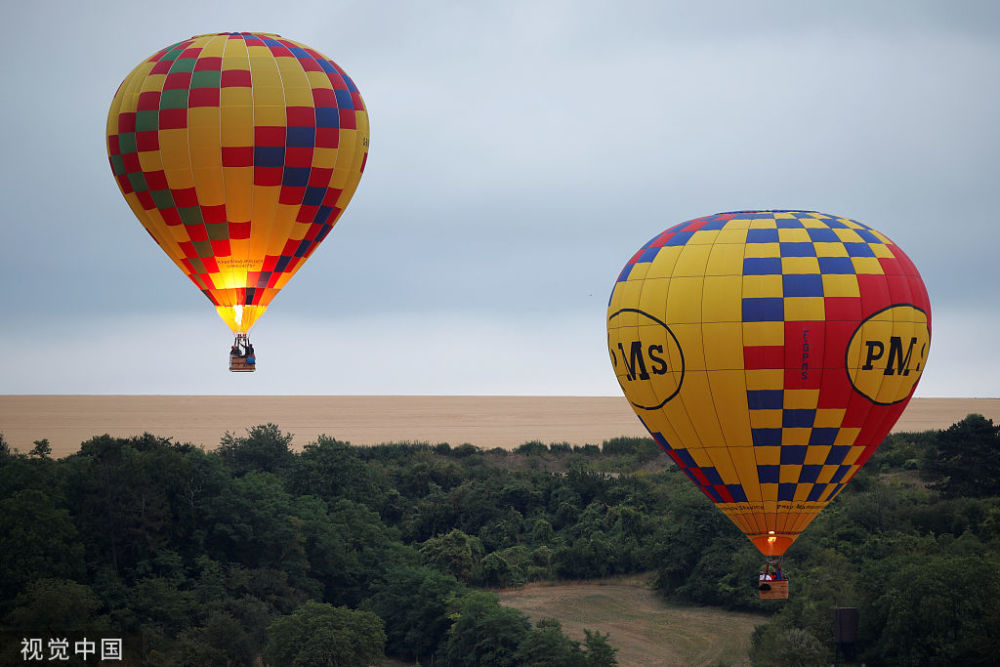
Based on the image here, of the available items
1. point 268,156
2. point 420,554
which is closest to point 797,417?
point 268,156

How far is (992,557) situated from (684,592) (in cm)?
1387

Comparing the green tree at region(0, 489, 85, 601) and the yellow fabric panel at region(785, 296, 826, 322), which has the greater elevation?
the yellow fabric panel at region(785, 296, 826, 322)

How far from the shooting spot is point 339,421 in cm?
15925

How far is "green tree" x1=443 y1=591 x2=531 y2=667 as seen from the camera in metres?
43.3

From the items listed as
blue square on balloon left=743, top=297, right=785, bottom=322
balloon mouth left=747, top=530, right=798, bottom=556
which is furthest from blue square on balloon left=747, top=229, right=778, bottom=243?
balloon mouth left=747, top=530, right=798, bottom=556

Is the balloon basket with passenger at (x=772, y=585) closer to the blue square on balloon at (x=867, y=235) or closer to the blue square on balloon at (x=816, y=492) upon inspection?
the blue square on balloon at (x=816, y=492)

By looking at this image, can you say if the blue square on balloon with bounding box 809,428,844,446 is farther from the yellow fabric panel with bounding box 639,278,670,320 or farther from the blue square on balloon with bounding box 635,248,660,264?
the blue square on balloon with bounding box 635,248,660,264

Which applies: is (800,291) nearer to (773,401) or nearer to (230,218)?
(773,401)

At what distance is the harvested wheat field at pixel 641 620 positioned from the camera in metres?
45.7

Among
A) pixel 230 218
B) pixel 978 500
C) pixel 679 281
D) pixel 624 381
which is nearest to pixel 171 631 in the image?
pixel 230 218

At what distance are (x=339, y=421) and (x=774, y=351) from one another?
132 meters

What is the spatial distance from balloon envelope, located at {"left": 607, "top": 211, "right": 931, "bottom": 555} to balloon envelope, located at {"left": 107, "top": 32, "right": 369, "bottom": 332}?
9.25 metres

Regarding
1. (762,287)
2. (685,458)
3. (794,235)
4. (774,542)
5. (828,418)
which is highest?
(794,235)

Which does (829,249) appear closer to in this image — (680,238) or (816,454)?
(680,238)
